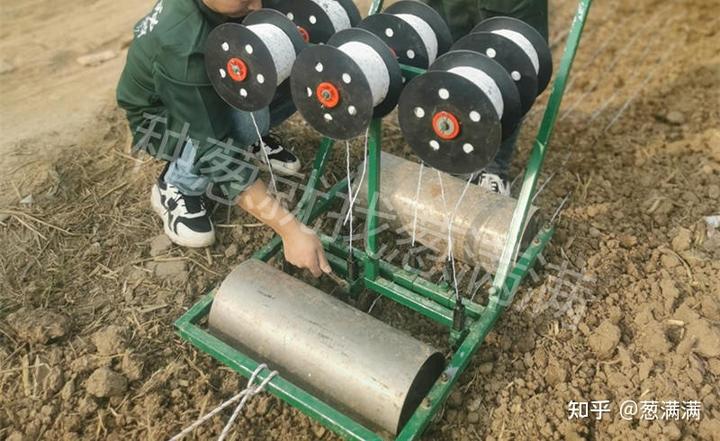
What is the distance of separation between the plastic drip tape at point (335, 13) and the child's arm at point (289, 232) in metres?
0.72

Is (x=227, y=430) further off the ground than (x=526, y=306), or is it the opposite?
(x=526, y=306)

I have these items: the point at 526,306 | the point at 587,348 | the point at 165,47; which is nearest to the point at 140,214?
the point at 165,47

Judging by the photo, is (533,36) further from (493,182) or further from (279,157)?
(279,157)

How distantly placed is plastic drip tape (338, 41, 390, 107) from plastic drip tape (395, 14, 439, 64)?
1.25 ft

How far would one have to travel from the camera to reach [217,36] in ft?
7.05

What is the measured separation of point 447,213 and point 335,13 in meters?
0.99

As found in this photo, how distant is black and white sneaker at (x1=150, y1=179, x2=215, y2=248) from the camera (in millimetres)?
3127

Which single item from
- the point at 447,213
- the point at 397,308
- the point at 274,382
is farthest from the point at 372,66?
the point at 397,308

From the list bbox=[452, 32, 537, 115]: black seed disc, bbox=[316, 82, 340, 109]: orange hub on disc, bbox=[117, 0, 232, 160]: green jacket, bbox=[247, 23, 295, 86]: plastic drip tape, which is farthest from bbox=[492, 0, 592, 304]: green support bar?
bbox=[117, 0, 232, 160]: green jacket

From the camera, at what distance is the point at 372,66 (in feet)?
6.64

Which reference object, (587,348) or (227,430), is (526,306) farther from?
(227,430)

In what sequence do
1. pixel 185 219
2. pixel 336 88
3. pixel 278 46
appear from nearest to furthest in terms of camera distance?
pixel 336 88, pixel 278 46, pixel 185 219

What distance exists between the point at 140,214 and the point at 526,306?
1962mm

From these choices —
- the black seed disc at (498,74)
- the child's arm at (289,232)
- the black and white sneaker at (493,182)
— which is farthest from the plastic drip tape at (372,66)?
the black and white sneaker at (493,182)
